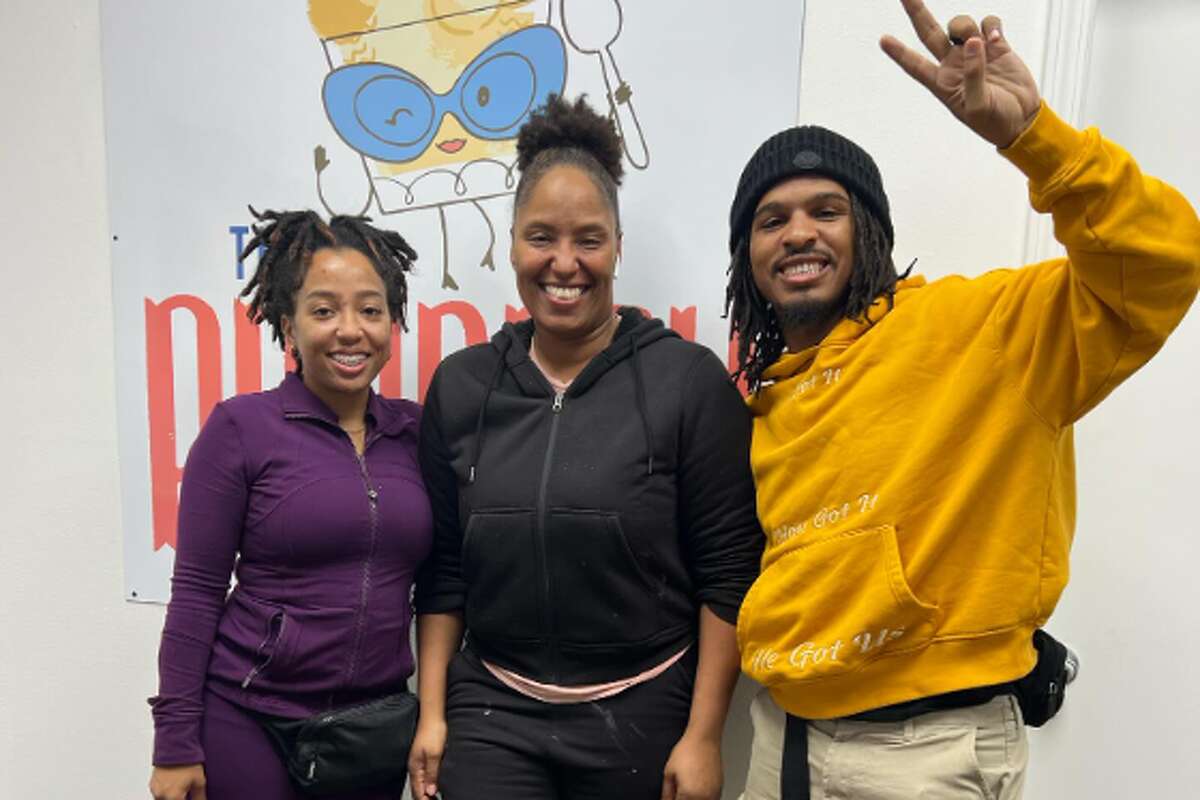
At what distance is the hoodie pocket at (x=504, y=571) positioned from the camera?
42.0 inches

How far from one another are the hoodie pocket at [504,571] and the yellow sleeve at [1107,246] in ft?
2.34

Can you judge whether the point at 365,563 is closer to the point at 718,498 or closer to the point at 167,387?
the point at 718,498

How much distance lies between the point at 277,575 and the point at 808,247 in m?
0.90

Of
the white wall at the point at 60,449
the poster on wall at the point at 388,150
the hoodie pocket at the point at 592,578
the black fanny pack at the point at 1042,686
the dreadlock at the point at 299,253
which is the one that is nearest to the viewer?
the black fanny pack at the point at 1042,686

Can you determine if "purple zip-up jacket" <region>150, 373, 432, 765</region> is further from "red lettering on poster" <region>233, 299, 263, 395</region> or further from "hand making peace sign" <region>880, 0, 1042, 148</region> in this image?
"hand making peace sign" <region>880, 0, 1042, 148</region>

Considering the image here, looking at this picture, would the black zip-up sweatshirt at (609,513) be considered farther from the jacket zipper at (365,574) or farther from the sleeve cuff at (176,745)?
the sleeve cuff at (176,745)

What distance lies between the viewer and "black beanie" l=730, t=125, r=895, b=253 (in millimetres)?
983

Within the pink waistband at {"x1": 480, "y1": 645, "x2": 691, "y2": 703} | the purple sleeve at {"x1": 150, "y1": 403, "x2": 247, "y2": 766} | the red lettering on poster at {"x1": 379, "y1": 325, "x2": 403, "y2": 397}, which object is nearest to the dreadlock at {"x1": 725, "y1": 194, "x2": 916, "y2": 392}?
the pink waistband at {"x1": 480, "y1": 645, "x2": 691, "y2": 703}

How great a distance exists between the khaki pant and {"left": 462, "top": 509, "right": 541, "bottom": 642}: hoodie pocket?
43 centimetres

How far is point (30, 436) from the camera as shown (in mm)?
1634

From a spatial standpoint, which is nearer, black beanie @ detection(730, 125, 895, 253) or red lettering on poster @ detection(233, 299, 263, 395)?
black beanie @ detection(730, 125, 895, 253)

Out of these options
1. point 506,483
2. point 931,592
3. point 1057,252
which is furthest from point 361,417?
point 1057,252

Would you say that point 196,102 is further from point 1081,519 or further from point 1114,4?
Answer: point 1081,519

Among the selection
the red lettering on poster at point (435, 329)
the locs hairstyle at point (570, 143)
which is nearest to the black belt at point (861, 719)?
the locs hairstyle at point (570, 143)
